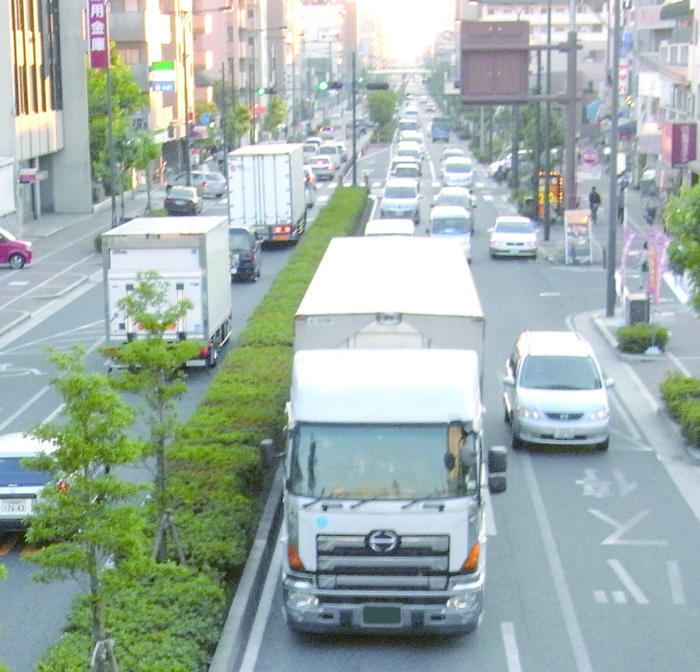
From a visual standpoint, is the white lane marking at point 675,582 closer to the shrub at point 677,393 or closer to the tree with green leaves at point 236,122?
the shrub at point 677,393

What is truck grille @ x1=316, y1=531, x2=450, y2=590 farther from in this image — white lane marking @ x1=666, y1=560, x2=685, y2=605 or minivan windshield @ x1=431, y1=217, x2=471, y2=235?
minivan windshield @ x1=431, y1=217, x2=471, y2=235

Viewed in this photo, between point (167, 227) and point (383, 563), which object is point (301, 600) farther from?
point (167, 227)

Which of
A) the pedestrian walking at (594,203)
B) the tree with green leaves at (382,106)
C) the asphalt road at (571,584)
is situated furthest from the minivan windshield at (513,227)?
the tree with green leaves at (382,106)

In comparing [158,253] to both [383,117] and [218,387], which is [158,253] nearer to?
[218,387]

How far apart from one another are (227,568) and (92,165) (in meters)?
56.6

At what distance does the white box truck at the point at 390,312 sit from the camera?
1680 cm

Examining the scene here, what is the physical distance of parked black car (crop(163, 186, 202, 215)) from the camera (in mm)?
61750

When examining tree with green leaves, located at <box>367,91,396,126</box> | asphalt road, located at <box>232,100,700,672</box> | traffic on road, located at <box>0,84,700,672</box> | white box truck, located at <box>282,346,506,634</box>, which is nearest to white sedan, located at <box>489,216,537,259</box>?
traffic on road, located at <box>0,84,700,672</box>

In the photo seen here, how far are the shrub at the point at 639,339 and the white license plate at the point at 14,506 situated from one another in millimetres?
16211

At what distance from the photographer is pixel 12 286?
42.4 metres

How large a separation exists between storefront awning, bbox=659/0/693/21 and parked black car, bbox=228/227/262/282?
2848 centimetres

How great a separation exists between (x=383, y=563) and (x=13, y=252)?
3542cm

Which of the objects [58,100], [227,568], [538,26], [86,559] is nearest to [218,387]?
[227,568]

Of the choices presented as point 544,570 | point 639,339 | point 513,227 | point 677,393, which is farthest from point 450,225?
point 544,570
